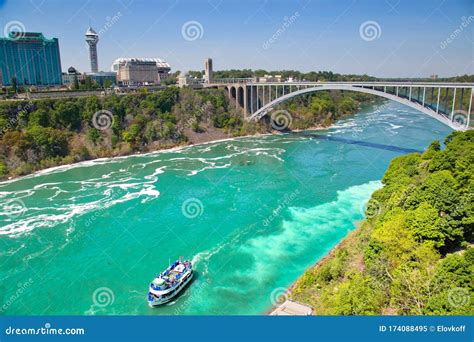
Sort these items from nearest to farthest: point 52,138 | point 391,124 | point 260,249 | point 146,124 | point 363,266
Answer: point 363,266, point 260,249, point 52,138, point 146,124, point 391,124

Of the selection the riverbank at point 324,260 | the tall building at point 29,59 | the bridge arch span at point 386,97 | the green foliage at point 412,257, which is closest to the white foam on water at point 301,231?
the riverbank at point 324,260

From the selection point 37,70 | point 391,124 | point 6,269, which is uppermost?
point 37,70

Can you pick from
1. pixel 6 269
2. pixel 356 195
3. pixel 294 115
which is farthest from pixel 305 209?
pixel 294 115

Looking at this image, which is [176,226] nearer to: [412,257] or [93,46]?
[412,257]

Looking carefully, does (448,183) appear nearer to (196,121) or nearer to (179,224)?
(179,224)

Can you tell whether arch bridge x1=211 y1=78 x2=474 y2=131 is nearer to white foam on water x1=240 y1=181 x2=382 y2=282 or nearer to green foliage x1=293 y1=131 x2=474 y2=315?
green foliage x1=293 y1=131 x2=474 y2=315

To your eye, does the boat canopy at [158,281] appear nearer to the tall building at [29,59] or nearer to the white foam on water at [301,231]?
the white foam on water at [301,231]
